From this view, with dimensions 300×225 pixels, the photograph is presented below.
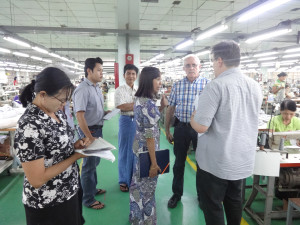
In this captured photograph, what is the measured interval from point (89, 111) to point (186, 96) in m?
1.13

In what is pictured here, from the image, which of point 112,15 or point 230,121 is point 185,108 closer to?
point 230,121

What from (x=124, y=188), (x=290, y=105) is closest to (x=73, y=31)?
(x=124, y=188)

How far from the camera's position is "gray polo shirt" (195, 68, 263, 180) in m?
1.38

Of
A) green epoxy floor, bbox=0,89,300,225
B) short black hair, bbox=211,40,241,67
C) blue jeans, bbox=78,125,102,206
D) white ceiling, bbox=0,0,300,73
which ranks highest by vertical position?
white ceiling, bbox=0,0,300,73

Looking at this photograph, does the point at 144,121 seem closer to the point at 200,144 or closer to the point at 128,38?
the point at 200,144

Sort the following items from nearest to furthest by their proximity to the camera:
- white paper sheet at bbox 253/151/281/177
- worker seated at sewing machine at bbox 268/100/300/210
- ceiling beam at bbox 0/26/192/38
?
white paper sheet at bbox 253/151/281/177 < worker seated at sewing machine at bbox 268/100/300/210 < ceiling beam at bbox 0/26/192/38

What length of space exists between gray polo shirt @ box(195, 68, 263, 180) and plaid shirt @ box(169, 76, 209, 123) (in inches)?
38.2

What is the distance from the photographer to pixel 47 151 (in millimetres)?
1115

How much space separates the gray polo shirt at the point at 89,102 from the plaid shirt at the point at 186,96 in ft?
3.04

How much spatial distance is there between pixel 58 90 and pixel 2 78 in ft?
33.8

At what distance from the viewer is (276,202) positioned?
2779 mm

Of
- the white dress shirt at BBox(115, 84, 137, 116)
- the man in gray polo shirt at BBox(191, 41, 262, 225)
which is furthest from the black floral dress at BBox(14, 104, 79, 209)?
the white dress shirt at BBox(115, 84, 137, 116)

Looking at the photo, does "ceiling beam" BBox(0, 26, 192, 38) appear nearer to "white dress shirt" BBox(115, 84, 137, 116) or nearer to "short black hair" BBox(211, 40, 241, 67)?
"white dress shirt" BBox(115, 84, 137, 116)

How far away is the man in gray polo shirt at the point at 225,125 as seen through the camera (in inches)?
54.4
